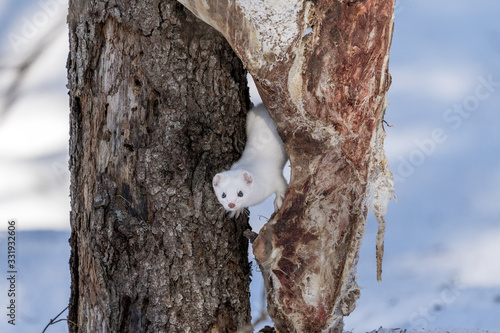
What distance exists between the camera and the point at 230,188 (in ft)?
8.16

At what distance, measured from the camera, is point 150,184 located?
8.11 ft

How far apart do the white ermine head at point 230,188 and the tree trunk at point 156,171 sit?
0.22 feet

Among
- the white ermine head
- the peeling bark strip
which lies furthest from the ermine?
the peeling bark strip

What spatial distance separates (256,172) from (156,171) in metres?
0.51

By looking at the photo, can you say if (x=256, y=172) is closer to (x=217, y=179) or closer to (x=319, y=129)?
(x=217, y=179)

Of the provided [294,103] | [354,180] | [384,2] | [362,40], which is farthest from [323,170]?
[384,2]

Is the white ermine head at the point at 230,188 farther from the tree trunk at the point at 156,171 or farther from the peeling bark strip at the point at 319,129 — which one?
the peeling bark strip at the point at 319,129

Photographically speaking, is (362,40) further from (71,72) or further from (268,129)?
(71,72)

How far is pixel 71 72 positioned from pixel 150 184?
674mm

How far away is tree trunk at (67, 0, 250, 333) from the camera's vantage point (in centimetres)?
248

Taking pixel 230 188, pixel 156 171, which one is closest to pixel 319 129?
pixel 230 188

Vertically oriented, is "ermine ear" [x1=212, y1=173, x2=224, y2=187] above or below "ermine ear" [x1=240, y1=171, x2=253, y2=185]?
below

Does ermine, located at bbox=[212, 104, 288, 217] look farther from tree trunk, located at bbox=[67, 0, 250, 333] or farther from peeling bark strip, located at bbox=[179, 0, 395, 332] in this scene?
peeling bark strip, located at bbox=[179, 0, 395, 332]

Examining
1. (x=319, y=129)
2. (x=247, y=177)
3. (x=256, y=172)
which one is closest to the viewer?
(x=319, y=129)
